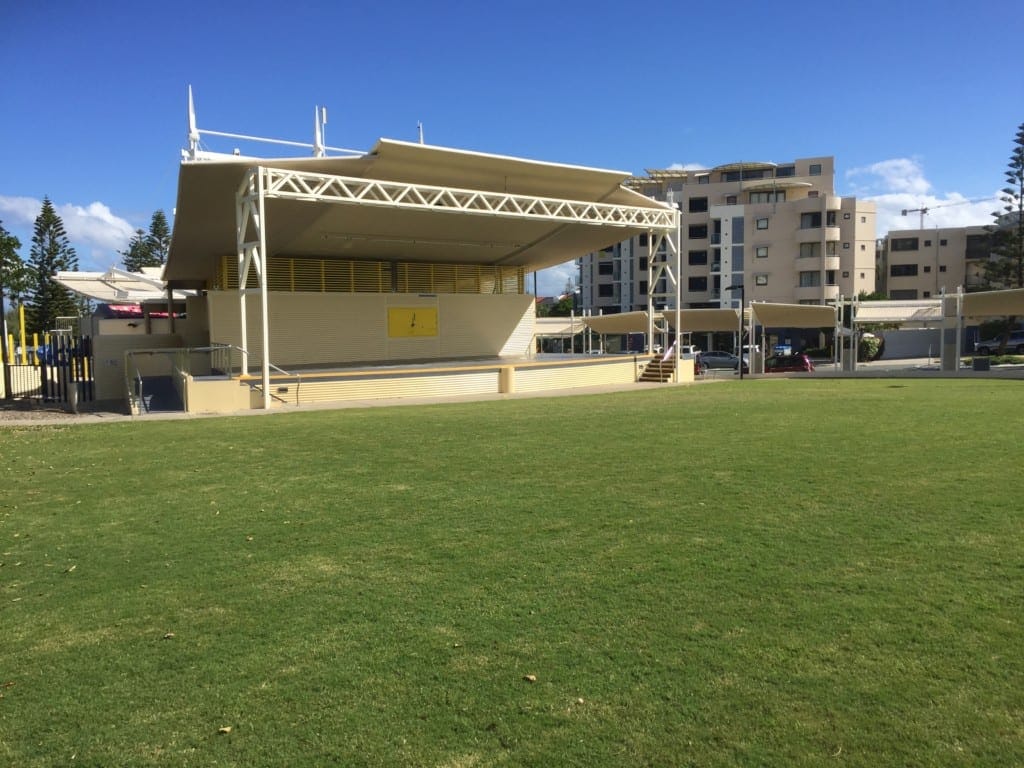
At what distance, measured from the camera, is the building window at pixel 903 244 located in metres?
75.2

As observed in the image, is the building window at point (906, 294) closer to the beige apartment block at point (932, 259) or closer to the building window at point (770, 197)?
the beige apartment block at point (932, 259)

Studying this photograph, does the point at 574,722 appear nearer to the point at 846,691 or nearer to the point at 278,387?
the point at 846,691

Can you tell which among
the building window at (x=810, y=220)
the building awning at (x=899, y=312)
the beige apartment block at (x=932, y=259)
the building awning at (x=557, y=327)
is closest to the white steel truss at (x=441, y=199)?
the building awning at (x=899, y=312)

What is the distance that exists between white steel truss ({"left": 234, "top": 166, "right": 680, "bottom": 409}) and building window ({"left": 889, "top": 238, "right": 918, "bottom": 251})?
198ft

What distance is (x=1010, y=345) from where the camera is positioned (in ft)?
177

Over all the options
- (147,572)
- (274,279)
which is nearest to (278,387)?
(274,279)

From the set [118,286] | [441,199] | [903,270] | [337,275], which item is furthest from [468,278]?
[903,270]

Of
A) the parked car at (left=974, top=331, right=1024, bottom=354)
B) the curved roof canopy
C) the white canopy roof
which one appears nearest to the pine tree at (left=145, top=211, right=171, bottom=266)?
the white canopy roof

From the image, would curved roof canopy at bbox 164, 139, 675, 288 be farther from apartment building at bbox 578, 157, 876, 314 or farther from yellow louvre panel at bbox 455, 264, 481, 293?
apartment building at bbox 578, 157, 876, 314

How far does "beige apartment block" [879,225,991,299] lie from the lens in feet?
237

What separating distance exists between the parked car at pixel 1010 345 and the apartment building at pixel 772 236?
12.2 meters

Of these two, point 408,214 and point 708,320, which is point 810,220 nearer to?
point 708,320

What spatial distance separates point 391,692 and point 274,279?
25.8m

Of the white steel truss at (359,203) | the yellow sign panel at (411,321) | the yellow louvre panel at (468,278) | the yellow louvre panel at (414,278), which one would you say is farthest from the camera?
the yellow louvre panel at (468,278)
